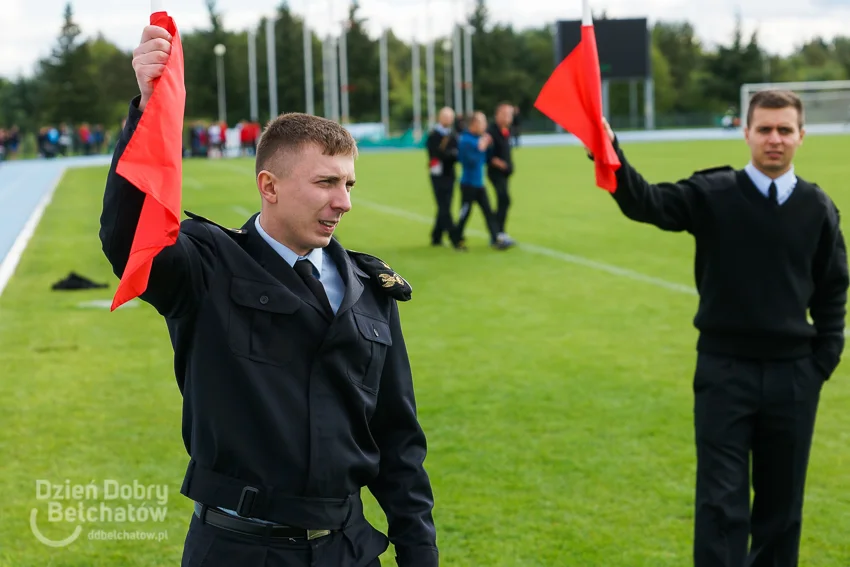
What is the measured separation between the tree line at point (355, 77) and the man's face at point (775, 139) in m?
79.2

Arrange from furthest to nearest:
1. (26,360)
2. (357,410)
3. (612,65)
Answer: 1. (612,65)
2. (26,360)
3. (357,410)

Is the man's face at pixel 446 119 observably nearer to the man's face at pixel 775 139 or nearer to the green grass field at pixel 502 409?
the green grass field at pixel 502 409

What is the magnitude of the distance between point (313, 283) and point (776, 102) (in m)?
2.80

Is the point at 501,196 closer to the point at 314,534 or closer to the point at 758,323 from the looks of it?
the point at 758,323

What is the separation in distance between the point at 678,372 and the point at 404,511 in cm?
671

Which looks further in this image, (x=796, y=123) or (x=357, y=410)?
(x=796, y=123)

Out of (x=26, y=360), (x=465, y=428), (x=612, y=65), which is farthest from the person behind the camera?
(x=612, y=65)

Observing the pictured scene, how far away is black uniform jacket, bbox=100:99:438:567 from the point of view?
9.54 ft

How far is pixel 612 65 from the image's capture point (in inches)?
2643

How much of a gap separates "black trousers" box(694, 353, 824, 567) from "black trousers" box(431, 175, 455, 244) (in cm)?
1317

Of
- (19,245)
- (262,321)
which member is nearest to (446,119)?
(19,245)

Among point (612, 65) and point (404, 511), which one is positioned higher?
point (612, 65)

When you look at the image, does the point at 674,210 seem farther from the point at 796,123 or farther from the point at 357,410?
the point at 357,410

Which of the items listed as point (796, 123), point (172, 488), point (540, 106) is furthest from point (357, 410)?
point (172, 488)
